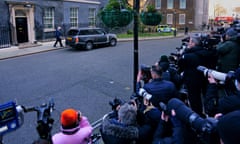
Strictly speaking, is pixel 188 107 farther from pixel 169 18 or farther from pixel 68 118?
pixel 169 18

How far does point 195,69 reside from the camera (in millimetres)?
4309

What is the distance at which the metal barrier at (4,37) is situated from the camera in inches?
677

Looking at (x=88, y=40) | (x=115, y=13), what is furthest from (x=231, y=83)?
(x=88, y=40)

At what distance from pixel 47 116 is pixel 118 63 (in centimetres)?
1021

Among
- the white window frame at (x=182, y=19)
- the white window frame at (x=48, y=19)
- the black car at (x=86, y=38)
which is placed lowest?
the black car at (x=86, y=38)

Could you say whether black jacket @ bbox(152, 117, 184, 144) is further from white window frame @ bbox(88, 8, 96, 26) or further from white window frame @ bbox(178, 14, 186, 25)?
white window frame @ bbox(178, 14, 186, 25)

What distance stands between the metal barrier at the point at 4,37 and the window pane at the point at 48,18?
3.95 metres

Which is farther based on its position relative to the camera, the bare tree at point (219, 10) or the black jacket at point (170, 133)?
the bare tree at point (219, 10)

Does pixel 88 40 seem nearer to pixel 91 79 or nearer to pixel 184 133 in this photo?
pixel 91 79

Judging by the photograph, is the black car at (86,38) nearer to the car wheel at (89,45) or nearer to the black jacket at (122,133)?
the car wheel at (89,45)

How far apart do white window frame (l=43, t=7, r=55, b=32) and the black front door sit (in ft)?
6.37

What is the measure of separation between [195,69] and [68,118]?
2.65m

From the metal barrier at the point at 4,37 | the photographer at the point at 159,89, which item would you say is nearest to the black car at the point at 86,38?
the metal barrier at the point at 4,37

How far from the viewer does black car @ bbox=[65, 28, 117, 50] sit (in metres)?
16.7
